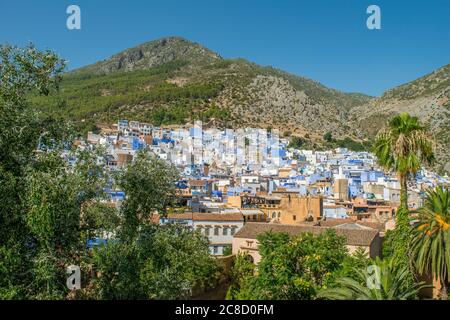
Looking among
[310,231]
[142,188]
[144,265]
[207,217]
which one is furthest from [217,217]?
[142,188]

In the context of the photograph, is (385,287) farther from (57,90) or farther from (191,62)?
(191,62)

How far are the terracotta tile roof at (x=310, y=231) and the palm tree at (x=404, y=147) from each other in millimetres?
7468

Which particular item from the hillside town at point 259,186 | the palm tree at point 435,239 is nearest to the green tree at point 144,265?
the hillside town at point 259,186

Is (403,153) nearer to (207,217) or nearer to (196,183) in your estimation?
(207,217)

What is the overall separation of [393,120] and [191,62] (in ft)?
594

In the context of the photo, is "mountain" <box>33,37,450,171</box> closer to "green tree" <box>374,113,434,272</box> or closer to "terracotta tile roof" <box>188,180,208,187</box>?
"terracotta tile roof" <box>188,180,208,187</box>

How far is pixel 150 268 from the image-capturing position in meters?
13.0

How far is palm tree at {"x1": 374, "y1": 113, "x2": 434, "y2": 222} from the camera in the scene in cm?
1684

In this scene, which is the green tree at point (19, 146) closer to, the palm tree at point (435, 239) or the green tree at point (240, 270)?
the palm tree at point (435, 239)

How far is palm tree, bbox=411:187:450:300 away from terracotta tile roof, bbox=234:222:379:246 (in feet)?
24.8

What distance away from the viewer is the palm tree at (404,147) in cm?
1684

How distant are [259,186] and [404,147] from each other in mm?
50132

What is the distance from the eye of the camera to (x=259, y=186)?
6706 cm

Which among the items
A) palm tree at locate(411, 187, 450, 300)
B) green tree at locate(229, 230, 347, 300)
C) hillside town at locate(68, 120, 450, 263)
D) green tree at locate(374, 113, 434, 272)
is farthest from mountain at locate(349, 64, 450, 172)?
palm tree at locate(411, 187, 450, 300)
